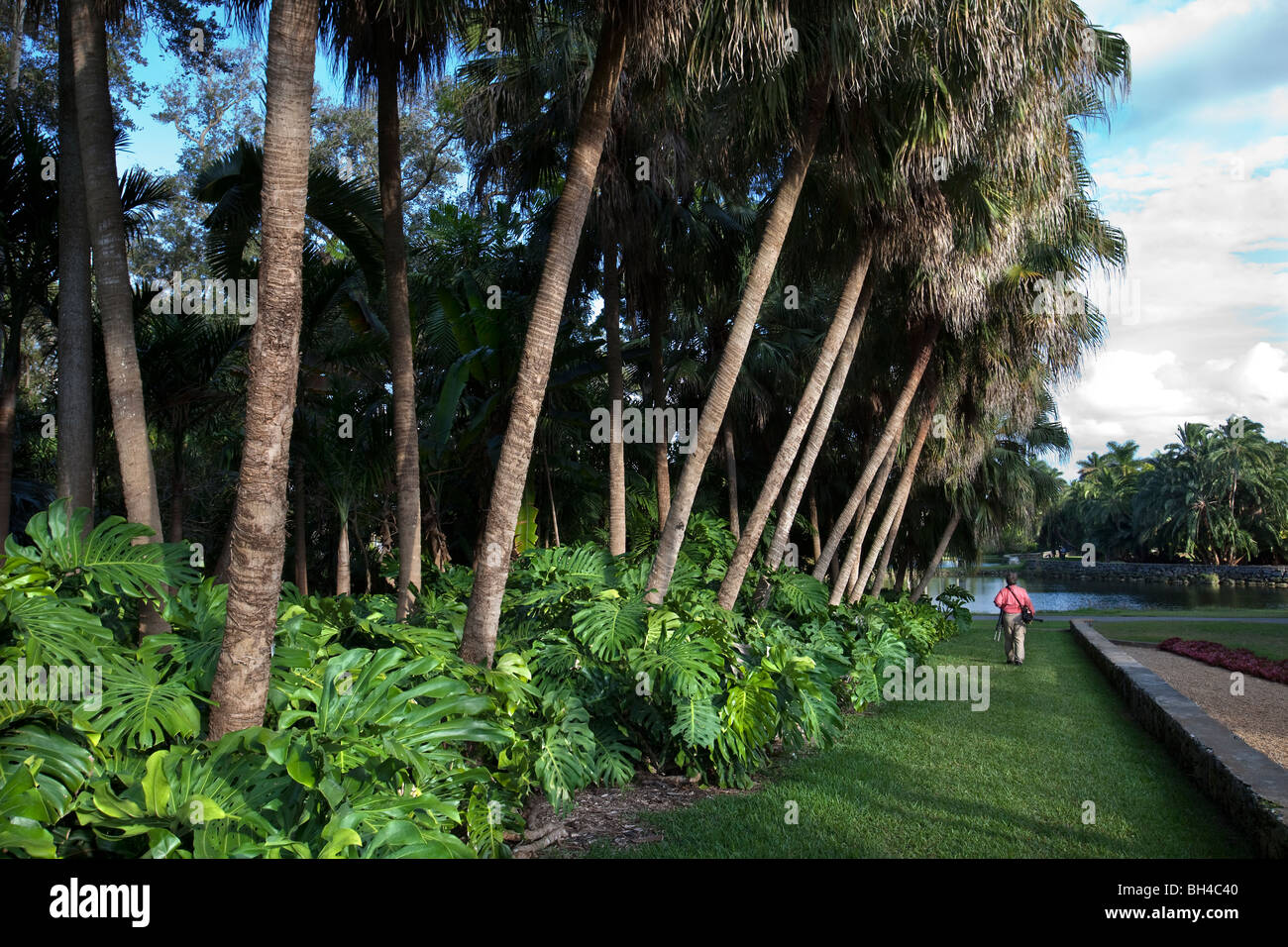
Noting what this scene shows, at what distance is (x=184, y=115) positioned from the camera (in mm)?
24859

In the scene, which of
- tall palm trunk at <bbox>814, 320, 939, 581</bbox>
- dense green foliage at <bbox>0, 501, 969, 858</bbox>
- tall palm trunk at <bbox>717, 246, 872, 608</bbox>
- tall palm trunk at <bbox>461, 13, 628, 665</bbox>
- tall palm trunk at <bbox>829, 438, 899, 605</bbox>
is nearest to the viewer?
dense green foliage at <bbox>0, 501, 969, 858</bbox>

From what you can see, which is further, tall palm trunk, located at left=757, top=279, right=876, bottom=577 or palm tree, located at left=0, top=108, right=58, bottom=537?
tall palm trunk, located at left=757, top=279, right=876, bottom=577

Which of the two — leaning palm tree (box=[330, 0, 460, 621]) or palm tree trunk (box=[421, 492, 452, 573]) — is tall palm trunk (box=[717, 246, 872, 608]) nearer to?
leaning palm tree (box=[330, 0, 460, 621])

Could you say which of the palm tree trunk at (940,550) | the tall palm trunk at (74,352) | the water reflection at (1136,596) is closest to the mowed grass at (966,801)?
the tall palm trunk at (74,352)

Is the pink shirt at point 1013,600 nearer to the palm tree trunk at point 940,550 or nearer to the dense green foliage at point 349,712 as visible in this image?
the palm tree trunk at point 940,550

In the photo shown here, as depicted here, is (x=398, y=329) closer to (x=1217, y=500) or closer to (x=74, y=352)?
(x=74, y=352)

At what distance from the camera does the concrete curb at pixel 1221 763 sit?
5.18m

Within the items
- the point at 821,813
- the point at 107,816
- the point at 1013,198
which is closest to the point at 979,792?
the point at 821,813

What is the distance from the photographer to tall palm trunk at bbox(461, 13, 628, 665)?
5770 millimetres

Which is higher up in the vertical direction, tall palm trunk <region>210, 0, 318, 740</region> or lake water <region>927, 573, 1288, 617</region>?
tall palm trunk <region>210, 0, 318, 740</region>

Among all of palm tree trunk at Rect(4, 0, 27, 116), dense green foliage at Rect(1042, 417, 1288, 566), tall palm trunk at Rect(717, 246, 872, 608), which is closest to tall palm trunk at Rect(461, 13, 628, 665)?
tall palm trunk at Rect(717, 246, 872, 608)

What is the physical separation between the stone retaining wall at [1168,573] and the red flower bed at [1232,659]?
43350 millimetres

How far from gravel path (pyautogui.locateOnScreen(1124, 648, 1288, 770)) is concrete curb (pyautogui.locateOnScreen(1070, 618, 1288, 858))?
59cm

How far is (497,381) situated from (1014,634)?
9.76 metres
